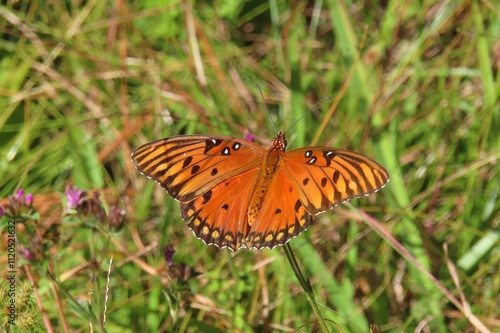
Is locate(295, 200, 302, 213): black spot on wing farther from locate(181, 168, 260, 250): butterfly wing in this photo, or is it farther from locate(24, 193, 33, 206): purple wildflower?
locate(24, 193, 33, 206): purple wildflower

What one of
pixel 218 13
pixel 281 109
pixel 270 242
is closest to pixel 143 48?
pixel 218 13

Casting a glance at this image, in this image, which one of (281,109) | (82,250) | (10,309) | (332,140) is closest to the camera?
(10,309)

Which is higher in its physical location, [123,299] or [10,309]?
[123,299]

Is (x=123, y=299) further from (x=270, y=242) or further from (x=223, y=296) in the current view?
(x=270, y=242)

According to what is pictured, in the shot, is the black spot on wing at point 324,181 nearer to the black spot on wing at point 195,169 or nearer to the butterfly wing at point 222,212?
the butterfly wing at point 222,212

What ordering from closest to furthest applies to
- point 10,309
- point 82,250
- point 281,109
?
point 10,309 → point 82,250 → point 281,109

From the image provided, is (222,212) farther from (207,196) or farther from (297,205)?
(297,205)

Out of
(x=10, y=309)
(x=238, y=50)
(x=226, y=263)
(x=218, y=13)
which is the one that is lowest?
(x=10, y=309)

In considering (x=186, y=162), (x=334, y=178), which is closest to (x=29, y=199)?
(x=186, y=162)
